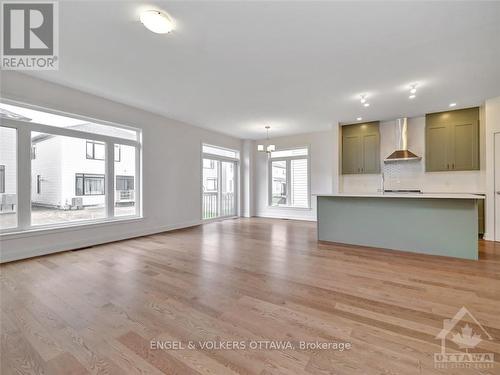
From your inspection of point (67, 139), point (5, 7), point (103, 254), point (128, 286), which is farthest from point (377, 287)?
point (67, 139)

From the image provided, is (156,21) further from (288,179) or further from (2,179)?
(288,179)

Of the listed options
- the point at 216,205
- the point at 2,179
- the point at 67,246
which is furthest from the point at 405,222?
the point at 2,179

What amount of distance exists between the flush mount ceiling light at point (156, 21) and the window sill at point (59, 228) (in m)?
3.47

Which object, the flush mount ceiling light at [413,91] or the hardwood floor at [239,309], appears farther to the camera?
the flush mount ceiling light at [413,91]

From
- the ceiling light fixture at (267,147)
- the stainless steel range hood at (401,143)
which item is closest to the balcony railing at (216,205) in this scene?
the ceiling light fixture at (267,147)

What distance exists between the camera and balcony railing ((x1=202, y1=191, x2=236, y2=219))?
698cm

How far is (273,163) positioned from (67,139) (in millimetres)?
5676

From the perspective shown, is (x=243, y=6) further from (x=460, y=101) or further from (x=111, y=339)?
(x=460, y=101)

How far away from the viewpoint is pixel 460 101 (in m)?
4.41

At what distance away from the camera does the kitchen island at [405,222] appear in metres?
3.29

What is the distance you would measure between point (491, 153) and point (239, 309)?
553cm

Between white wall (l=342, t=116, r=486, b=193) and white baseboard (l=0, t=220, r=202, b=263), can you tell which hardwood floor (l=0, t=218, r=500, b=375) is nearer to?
white baseboard (l=0, t=220, r=202, b=263)

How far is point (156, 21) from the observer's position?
2.15 meters

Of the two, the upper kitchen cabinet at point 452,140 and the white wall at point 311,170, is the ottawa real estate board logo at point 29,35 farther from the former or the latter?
the upper kitchen cabinet at point 452,140
